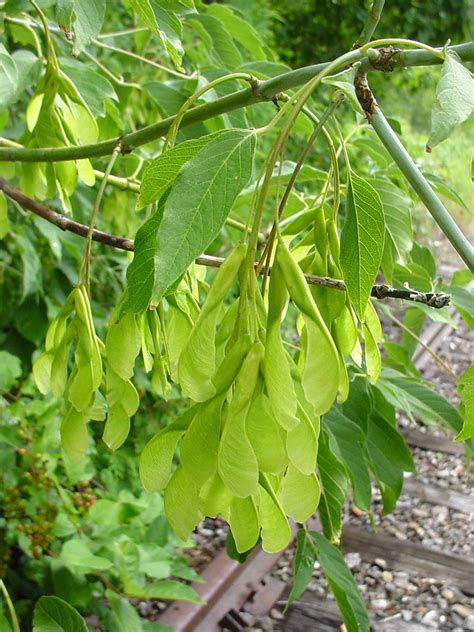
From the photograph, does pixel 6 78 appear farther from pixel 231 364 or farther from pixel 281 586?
pixel 281 586

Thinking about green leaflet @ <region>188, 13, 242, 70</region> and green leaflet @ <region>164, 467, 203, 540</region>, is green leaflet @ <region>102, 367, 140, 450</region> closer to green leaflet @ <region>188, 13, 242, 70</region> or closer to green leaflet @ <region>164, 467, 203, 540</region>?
green leaflet @ <region>164, 467, 203, 540</region>

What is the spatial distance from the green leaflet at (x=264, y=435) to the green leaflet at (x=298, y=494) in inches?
1.4

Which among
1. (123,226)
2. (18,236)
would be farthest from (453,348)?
(123,226)

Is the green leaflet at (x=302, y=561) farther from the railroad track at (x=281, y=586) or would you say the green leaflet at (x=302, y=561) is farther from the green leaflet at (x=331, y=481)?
the railroad track at (x=281, y=586)

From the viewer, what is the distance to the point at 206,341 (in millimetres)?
427

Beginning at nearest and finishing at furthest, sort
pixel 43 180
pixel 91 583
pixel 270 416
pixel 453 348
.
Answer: pixel 270 416
pixel 43 180
pixel 91 583
pixel 453 348

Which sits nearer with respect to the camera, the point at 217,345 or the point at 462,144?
the point at 217,345

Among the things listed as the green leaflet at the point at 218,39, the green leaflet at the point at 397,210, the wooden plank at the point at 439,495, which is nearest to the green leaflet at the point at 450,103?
the green leaflet at the point at 397,210

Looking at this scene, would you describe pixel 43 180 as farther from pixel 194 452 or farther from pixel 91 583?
pixel 91 583

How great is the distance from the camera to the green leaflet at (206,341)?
1.38 ft

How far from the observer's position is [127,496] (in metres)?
1.84

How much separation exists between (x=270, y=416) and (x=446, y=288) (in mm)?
711

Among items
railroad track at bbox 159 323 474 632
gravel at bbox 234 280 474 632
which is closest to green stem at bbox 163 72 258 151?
railroad track at bbox 159 323 474 632

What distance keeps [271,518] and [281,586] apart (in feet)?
5.08
